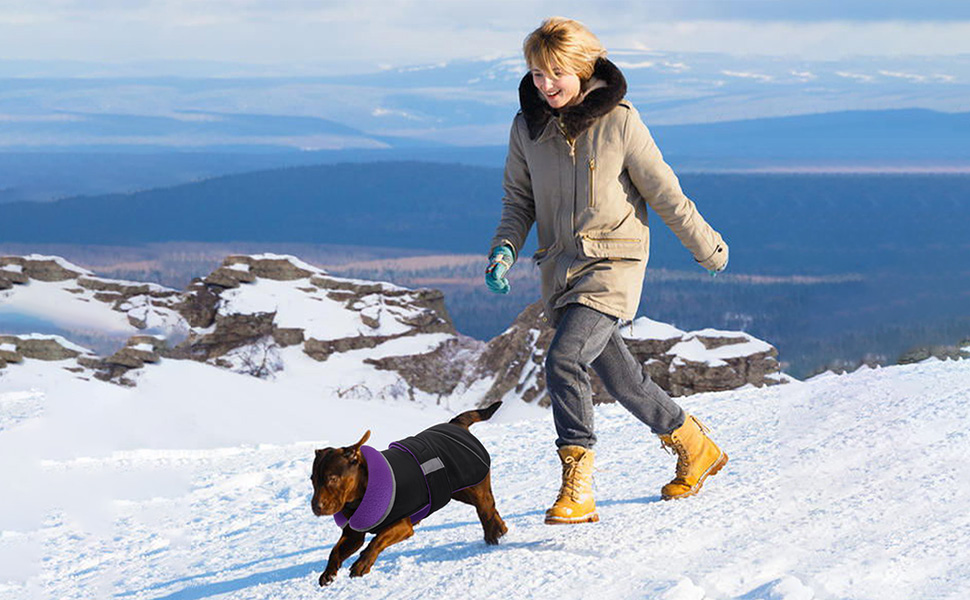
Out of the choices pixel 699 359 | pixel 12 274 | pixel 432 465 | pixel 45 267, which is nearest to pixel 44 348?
pixel 699 359

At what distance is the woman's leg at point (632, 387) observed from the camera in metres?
4.39

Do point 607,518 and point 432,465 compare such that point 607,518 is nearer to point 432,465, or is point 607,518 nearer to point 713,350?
point 432,465

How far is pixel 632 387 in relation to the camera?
14.6 feet

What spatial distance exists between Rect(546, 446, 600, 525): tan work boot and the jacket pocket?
0.81 meters

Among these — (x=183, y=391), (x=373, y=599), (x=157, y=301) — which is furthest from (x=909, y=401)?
Result: (x=157, y=301)

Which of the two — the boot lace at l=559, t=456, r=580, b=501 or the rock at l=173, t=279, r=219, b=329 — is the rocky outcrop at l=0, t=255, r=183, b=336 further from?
the boot lace at l=559, t=456, r=580, b=501

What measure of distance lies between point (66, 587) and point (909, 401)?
4946mm

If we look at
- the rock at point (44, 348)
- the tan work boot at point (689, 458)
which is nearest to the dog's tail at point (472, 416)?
the tan work boot at point (689, 458)

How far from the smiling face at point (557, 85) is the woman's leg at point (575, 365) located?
2.63 ft

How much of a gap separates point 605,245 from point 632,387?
71 cm

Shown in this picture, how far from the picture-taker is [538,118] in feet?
13.1

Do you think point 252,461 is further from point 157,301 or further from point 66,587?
point 157,301

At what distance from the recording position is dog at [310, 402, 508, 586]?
11.4 feet

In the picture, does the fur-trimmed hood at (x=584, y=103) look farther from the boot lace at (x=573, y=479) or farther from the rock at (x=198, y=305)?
the rock at (x=198, y=305)
